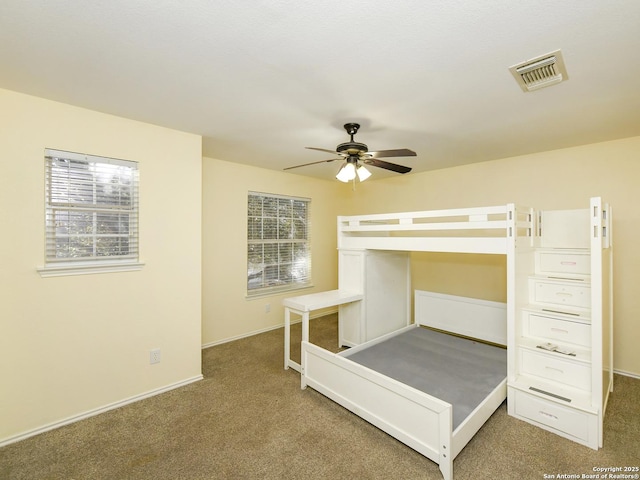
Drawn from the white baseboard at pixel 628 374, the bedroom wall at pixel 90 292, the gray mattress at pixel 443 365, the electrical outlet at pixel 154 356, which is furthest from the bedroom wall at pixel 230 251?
the white baseboard at pixel 628 374

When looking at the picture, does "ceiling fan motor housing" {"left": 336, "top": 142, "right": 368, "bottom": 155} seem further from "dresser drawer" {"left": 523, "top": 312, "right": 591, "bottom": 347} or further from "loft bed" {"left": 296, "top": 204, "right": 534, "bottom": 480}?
"dresser drawer" {"left": 523, "top": 312, "right": 591, "bottom": 347}

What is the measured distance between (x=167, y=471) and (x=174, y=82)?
2480 mm

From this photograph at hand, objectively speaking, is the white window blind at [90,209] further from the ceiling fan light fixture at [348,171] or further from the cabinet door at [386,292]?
the cabinet door at [386,292]

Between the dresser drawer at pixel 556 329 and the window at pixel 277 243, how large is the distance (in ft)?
10.4

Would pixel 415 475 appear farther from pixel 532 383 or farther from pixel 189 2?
pixel 189 2

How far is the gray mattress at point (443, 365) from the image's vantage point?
2385 millimetres

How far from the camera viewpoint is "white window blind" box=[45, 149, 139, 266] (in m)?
2.29

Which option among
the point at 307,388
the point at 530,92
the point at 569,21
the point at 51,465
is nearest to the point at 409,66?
the point at 569,21

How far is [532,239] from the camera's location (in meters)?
2.71

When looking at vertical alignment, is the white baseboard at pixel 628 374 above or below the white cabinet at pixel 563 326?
below

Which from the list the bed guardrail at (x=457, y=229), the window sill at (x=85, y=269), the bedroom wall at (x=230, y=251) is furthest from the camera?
the bedroom wall at (x=230, y=251)

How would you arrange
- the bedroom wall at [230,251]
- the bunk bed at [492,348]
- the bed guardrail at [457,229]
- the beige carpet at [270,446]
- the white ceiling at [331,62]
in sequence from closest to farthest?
the white ceiling at [331,62] < the beige carpet at [270,446] < the bunk bed at [492,348] < the bed guardrail at [457,229] < the bedroom wall at [230,251]

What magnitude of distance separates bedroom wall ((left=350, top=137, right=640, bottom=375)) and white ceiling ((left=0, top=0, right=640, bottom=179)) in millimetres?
422

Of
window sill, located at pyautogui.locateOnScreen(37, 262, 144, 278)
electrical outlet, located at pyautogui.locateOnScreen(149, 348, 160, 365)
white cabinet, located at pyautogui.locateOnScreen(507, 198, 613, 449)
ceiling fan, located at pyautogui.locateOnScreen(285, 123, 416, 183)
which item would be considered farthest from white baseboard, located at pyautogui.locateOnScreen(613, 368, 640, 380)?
window sill, located at pyautogui.locateOnScreen(37, 262, 144, 278)
